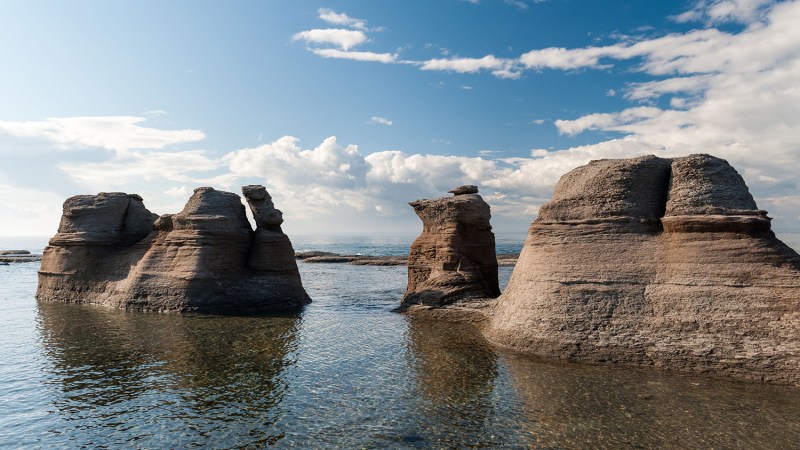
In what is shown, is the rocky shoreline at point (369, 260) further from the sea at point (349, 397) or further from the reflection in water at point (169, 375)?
the sea at point (349, 397)

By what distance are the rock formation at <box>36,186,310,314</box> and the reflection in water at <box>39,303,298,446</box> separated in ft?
8.33

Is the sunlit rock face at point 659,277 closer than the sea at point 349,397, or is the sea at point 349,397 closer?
the sea at point 349,397

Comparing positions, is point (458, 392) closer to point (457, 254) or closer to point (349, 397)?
point (349, 397)

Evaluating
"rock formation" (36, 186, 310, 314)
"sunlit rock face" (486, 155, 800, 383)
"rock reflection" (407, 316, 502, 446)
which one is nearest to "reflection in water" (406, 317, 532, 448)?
"rock reflection" (407, 316, 502, 446)

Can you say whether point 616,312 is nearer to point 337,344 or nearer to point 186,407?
point 337,344

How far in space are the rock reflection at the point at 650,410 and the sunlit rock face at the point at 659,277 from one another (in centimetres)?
110

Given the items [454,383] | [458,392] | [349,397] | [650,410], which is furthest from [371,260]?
[650,410]

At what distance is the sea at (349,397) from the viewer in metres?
10.4

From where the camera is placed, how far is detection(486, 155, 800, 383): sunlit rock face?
1387cm

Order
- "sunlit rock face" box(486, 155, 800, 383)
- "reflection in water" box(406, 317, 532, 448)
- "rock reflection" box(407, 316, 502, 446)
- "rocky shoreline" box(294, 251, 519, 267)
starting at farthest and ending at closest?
1. "rocky shoreline" box(294, 251, 519, 267)
2. "sunlit rock face" box(486, 155, 800, 383)
3. "rock reflection" box(407, 316, 502, 446)
4. "reflection in water" box(406, 317, 532, 448)

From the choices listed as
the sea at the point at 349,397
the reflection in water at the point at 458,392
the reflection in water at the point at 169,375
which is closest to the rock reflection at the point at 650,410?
the sea at the point at 349,397

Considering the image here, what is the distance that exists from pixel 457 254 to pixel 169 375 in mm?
15982

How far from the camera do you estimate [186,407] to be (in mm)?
12320

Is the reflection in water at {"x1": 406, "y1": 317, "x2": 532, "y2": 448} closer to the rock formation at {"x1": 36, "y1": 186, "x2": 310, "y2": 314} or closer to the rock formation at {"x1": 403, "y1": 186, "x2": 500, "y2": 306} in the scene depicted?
the rock formation at {"x1": 403, "y1": 186, "x2": 500, "y2": 306}
